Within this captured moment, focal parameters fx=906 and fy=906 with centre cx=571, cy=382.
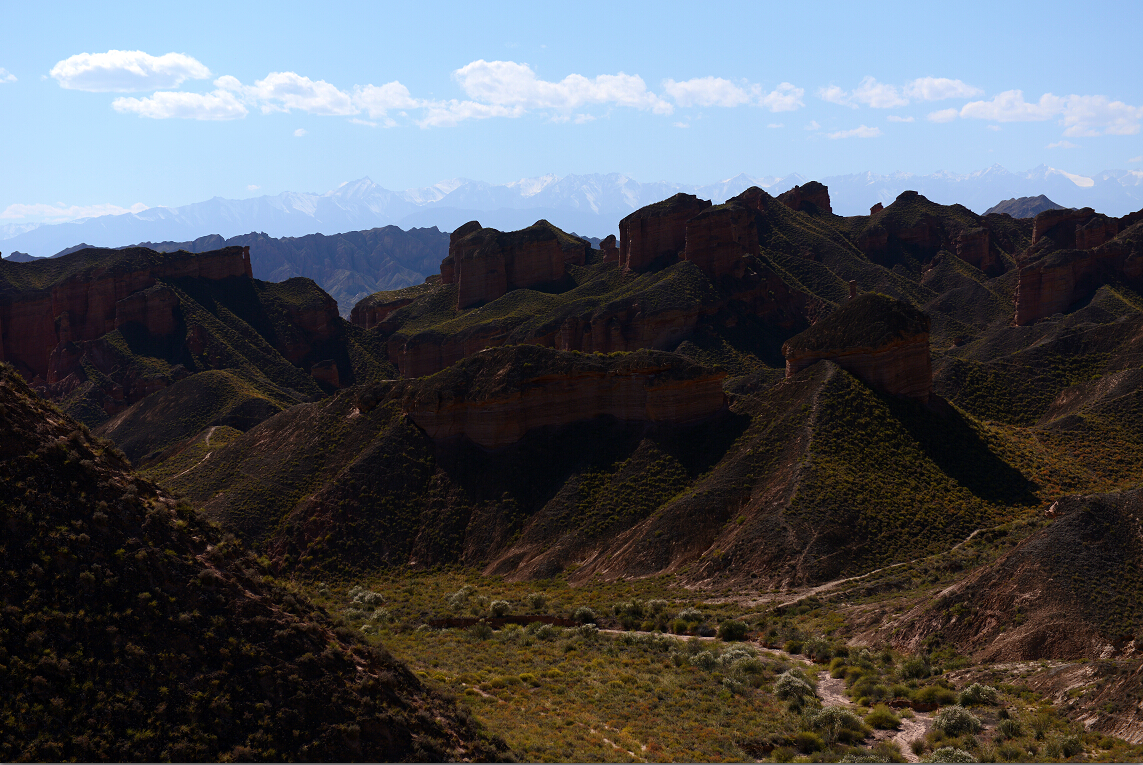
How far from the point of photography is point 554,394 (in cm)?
6081

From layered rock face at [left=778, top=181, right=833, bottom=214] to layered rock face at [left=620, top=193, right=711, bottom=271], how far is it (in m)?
43.8

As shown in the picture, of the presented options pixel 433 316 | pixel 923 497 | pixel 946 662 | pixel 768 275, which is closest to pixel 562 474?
pixel 923 497

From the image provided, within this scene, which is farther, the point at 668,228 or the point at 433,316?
the point at 433,316

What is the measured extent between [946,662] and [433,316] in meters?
110

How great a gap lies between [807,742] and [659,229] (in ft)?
320

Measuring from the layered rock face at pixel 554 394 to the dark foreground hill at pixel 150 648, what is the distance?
114 feet

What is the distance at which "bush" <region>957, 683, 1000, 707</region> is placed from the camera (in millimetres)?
28531

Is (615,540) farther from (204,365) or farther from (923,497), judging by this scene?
(204,365)

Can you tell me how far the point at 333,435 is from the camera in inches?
2502

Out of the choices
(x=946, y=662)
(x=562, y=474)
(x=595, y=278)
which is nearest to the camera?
(x=946, y=662)

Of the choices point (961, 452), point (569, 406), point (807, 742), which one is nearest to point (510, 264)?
point (569, 406)

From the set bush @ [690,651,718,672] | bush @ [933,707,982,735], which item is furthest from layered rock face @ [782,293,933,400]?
bush @ [933,707,982,735]

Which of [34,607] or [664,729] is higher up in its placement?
[34,607]

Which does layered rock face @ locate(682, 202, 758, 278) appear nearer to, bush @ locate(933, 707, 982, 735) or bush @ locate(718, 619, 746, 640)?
bush @ locate(718, 619, 746, 640)
